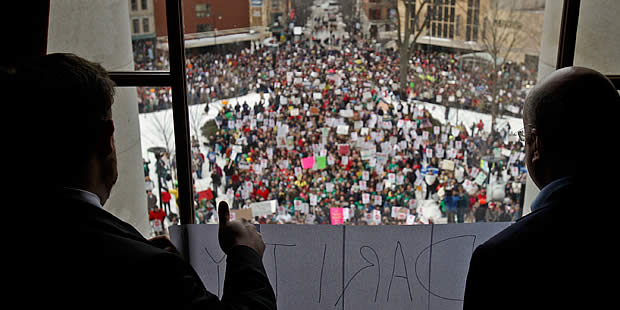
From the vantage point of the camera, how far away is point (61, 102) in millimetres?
568

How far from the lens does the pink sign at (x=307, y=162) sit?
471 centimetres

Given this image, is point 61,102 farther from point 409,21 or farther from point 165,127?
point 409,21

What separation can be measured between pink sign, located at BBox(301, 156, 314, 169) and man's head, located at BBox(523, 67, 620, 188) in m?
3.96

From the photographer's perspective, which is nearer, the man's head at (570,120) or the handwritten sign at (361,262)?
the man's head at (570,120)

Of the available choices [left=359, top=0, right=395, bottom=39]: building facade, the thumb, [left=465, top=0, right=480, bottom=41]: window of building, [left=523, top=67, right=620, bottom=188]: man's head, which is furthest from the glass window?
[left=465, top=0, right=480, bottom=41]: window of building

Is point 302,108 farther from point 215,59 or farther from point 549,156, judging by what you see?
point 549,156

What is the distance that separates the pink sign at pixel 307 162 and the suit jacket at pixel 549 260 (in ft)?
13.1

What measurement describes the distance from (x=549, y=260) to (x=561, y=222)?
5 centimetres

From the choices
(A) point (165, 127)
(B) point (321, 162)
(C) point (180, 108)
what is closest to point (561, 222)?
(C) point (180, 108)

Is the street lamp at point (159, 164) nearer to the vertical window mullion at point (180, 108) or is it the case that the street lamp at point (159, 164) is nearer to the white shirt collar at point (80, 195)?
the vertical window mullion at point (180, 108)

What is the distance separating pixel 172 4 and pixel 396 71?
147 inches

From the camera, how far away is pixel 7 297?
0.55 meters

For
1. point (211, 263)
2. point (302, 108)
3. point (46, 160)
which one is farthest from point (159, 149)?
point (302, 108)

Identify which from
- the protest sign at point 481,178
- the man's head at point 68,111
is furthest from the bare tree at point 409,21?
the man's head at point 68,111
